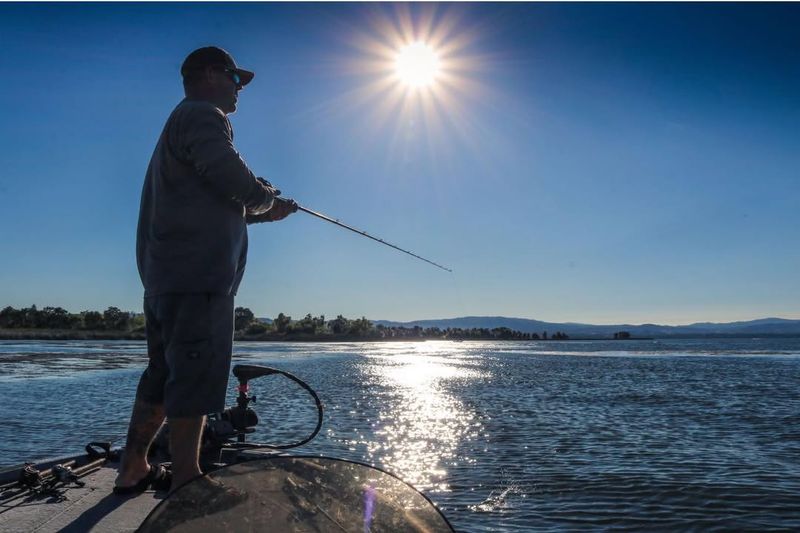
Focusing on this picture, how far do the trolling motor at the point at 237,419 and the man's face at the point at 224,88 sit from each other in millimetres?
2083

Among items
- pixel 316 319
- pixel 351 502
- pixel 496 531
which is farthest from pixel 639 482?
pixel 316 319

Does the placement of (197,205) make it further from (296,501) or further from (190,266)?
(296,501)

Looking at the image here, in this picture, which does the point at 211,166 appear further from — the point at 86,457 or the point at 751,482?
the point at 751,482

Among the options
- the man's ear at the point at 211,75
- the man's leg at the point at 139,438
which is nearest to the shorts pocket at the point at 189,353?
the man's leg at the point at 139,438

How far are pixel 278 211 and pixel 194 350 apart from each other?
1.44 metres

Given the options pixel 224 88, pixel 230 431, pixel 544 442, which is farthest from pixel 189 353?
pixel 544 442

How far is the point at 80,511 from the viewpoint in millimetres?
3939

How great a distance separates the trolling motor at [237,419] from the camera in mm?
5195

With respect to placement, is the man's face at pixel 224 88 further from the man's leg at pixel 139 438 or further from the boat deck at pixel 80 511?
the boat deck at pixel 80 511

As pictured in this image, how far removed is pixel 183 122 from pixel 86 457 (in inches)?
162

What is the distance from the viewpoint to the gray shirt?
3.61 m

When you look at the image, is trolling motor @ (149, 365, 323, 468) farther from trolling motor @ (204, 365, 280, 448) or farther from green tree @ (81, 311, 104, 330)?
green tree @ (81, 311, 104, 330)

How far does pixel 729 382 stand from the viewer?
3241cm

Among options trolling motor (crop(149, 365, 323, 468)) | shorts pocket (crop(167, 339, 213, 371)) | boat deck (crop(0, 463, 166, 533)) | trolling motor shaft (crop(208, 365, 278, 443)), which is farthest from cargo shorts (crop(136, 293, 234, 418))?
trolling motor shaft (crop(208, 365, 278, 443))
